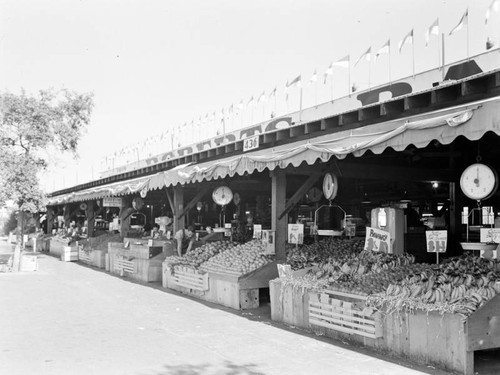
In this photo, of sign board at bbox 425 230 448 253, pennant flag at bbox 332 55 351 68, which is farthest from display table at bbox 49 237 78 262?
sign board at bbox 425 230 448 253

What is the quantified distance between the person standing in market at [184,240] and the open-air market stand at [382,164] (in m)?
0.51

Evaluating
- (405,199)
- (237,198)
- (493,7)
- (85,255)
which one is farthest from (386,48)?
(85,255)

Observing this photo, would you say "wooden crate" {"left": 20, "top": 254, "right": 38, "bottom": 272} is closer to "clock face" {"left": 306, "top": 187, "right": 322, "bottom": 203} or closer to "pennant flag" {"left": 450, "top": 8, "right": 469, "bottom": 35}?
"clock face" {"left": 306, "top": 187, "right": 322, "bottom": 203}

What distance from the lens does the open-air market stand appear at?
5.45 meters

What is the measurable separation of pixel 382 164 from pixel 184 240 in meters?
5.99

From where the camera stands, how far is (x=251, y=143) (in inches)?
452

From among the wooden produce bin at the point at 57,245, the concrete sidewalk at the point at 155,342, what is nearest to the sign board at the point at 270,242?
the concrete sidewalk at the point at 155,342

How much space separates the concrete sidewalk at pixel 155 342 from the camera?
5.50 m

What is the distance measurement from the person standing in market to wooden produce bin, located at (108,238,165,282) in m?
0.93

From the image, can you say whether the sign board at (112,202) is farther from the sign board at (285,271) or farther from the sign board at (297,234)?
the sign board at (285,271)

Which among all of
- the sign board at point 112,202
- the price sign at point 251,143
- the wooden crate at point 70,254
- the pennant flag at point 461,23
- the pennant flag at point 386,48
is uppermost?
the pennant flag at point 386,48

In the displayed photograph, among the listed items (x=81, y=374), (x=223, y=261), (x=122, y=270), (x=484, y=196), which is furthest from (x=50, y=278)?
(x=484, y=196)

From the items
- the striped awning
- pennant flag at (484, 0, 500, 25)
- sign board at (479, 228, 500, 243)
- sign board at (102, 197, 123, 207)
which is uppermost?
pennant flag at (484, 0, 500, 25)

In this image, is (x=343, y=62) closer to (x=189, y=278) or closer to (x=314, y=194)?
(x=314, y=194)
